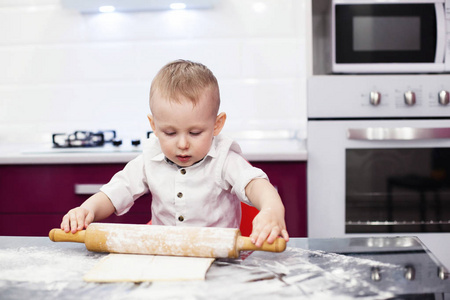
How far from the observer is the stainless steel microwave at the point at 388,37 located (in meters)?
1.73

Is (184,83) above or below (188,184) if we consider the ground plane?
above

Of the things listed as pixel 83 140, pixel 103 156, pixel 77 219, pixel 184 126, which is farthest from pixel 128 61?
pixel 77 219

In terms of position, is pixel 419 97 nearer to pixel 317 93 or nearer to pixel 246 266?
pixel 317 93

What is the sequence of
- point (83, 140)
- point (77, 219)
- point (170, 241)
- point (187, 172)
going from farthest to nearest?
point (83, 140) → point (187, 172) → point (77, 219) → point (170, 241)

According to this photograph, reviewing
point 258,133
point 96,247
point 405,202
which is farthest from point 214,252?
point 258,133

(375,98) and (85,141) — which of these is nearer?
(375,98)

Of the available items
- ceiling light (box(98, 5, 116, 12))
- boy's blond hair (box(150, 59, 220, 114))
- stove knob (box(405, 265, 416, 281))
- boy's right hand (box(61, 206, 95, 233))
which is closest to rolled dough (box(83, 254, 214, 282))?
boy's right hand (box(61, 206, 95, 233))

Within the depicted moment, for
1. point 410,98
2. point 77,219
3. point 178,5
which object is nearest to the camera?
point 77,219

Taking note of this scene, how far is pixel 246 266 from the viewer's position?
67 cm

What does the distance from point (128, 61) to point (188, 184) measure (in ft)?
4.18

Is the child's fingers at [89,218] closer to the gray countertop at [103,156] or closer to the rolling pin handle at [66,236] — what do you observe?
the rolling pin handle at [66,236]

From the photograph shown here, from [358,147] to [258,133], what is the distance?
1.94 ft

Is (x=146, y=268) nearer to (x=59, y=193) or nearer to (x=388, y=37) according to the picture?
(x=59, y=193)

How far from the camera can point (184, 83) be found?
979 millimetres
